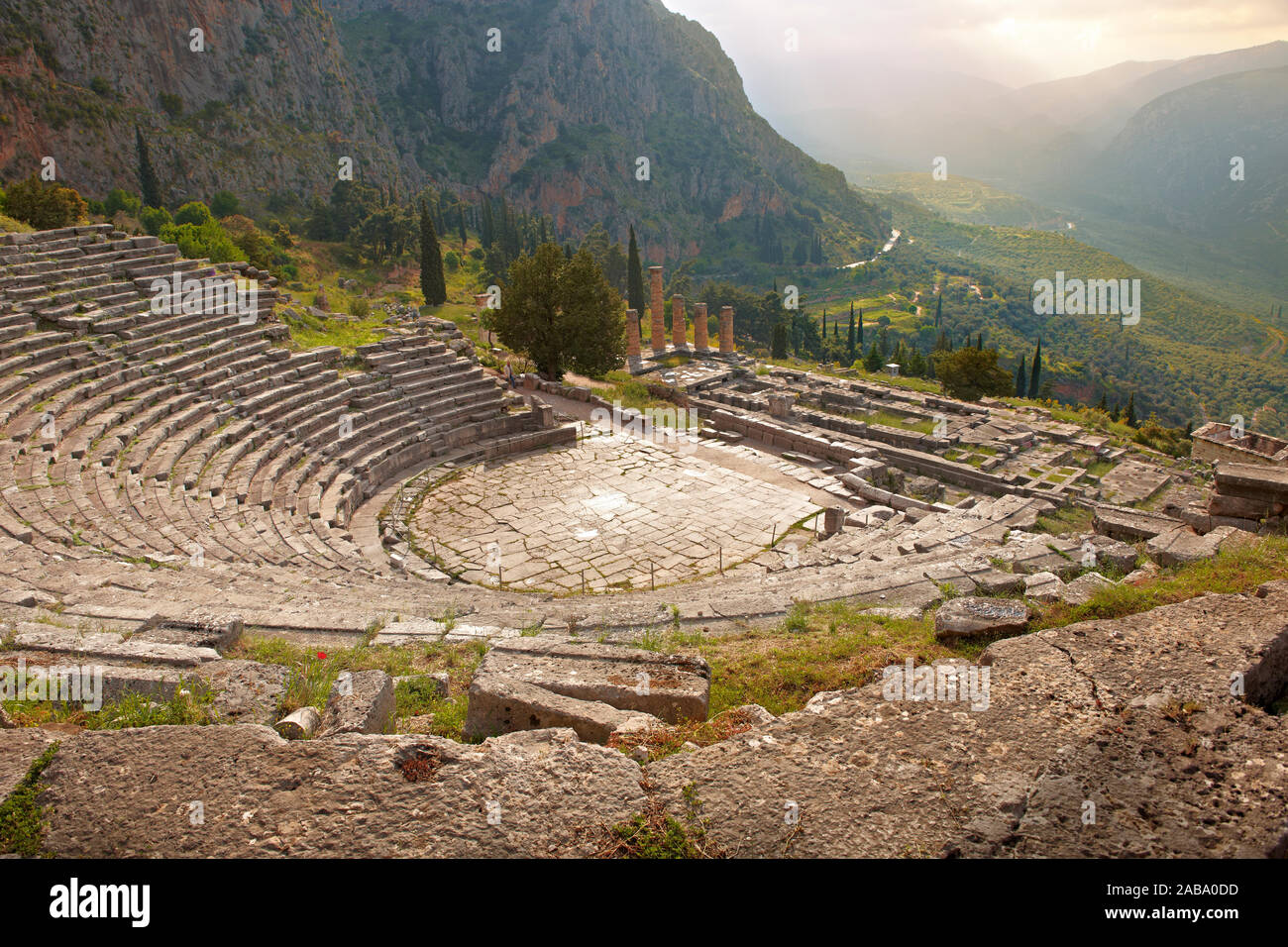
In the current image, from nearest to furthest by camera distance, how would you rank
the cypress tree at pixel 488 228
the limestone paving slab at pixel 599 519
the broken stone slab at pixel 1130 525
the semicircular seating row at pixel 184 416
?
the semicircular seating row at pixel 184 416
the broken stone slab at pixel 1130 525
the limestone paving slab at pixel 599 519
the cypress tree at pixel 488 228

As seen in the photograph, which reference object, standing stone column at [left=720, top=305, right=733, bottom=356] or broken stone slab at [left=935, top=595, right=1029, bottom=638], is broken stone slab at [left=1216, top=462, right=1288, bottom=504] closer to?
broken stone slab at [left=935, top=595, right=1029, bottom=638]

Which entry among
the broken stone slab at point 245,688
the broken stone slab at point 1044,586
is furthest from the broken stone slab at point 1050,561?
the broken stone slab at point 245,688

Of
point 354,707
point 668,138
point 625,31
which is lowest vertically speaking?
point 354,707

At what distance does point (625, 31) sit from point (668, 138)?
2237cm

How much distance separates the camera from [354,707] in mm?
5172

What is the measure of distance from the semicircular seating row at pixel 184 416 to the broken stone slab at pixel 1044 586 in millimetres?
10226

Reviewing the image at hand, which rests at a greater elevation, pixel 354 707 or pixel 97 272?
pixel 97 272

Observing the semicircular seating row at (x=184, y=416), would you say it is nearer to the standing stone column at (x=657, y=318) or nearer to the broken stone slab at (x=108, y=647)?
the broken stone slab at (x=108, y=647)

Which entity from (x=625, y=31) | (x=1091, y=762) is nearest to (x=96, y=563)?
(x=1091, y=762)

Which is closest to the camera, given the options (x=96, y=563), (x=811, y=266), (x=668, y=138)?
A: (x=96, y=563)

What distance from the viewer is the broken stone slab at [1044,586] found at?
7901 millimetres

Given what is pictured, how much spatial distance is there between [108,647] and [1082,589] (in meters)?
9.38
